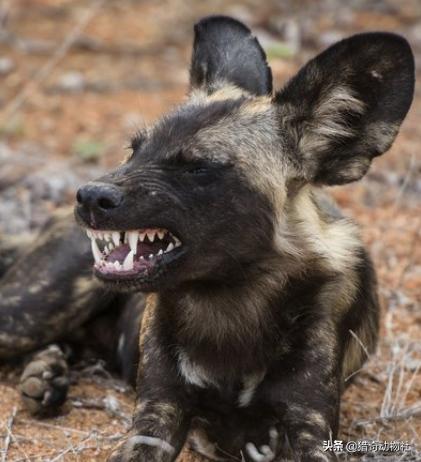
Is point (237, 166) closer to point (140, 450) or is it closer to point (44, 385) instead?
point (140, 450)

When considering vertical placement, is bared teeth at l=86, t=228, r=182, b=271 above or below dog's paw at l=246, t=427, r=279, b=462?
above

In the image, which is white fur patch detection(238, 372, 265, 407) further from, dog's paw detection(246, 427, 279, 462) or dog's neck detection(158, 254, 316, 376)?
dog's paw detection(246, 427, 279, 462)

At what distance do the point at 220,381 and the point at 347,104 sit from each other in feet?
3.57

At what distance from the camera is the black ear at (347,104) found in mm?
3367

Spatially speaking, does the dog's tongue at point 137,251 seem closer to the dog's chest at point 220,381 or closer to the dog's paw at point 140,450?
the dog's chest at point 220,381

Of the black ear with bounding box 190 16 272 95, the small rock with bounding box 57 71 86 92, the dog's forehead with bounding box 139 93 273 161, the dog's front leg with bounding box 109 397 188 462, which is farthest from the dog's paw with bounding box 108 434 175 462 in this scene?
the small rock with bounding box 57 71 86 92

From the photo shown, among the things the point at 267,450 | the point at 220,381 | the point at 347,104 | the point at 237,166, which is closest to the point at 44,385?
the point at 220,381

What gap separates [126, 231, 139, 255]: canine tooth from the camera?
10.6ft

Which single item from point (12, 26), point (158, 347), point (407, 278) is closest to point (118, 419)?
point (158, 347)

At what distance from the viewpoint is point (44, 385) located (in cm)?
417

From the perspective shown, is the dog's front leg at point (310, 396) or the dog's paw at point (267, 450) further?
the dog's paw at point (267, 450)

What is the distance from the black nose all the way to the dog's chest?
2.38 ft

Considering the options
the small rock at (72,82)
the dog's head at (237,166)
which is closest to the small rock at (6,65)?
the small rock at (72,82)

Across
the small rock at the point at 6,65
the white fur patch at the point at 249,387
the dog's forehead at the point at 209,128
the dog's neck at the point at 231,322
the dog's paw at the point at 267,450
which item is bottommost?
the small rock at the point at 6,65
